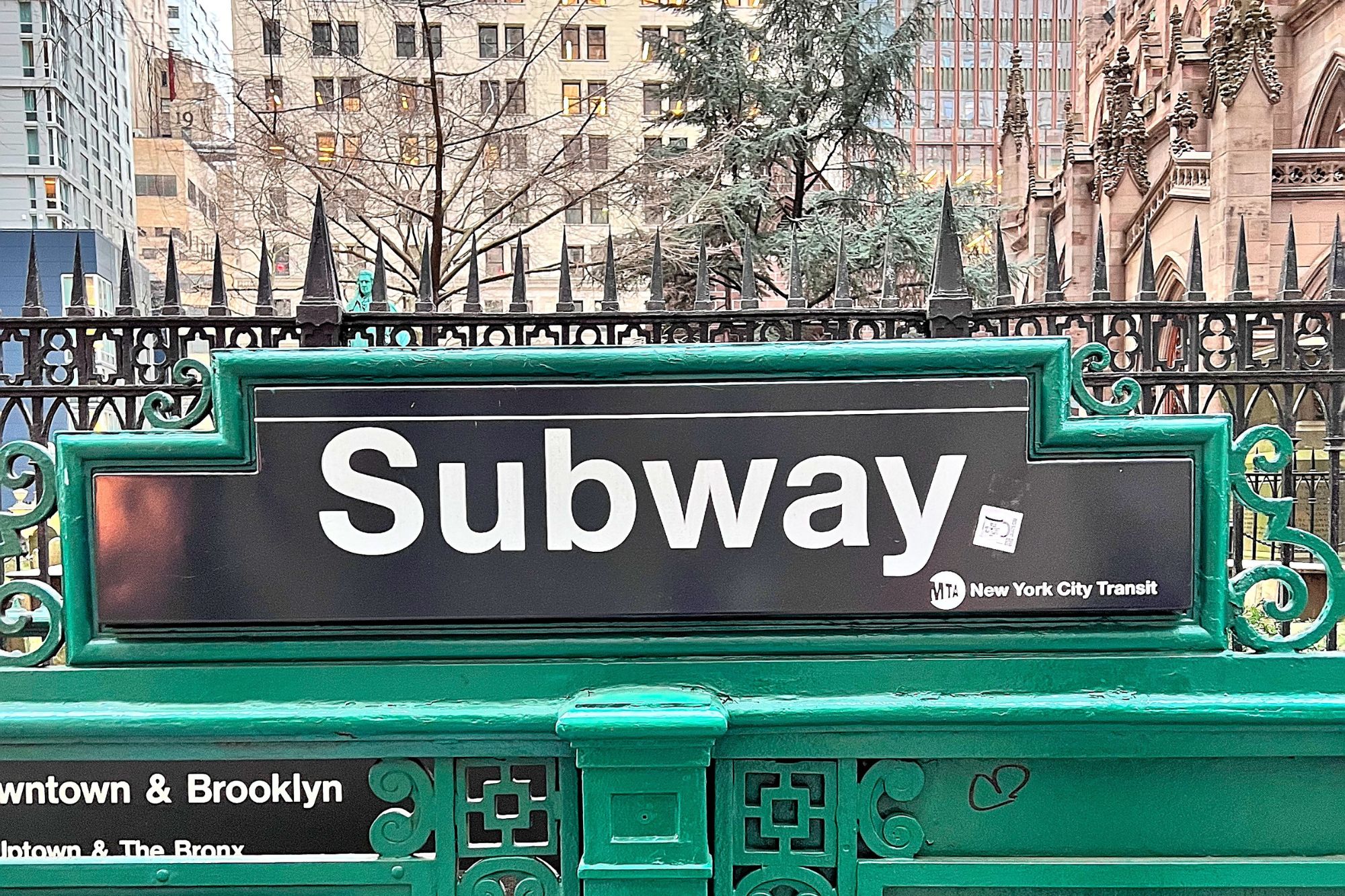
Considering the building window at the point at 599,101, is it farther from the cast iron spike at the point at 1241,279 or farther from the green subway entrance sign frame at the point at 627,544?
the green subway entrance sign frame at the point at 627,544

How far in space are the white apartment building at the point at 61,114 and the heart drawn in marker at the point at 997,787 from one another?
6.96m

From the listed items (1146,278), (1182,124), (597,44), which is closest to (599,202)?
(1146,278)

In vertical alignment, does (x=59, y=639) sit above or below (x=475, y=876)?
above

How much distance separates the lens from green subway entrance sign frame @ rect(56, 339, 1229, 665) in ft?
6.43

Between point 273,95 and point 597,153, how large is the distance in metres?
3.91

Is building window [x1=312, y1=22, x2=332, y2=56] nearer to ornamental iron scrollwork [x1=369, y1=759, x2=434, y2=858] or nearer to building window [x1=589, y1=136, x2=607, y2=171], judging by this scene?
building window [x1=589, y1=136, x2=607, y2=171]

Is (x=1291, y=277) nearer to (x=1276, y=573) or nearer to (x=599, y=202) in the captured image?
(x=1276, y=573)

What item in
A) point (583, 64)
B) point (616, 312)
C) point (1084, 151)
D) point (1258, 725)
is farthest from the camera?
point (1084, 151)

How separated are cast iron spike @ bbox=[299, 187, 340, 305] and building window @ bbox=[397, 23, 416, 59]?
919cm

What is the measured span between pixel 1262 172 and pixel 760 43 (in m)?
10.2

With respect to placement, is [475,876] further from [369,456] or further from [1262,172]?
[1262,172]

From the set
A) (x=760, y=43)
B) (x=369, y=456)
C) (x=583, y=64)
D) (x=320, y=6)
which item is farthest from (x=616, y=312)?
(x=583, y=64)

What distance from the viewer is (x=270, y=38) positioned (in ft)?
35.2

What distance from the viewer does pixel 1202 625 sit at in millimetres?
2004
